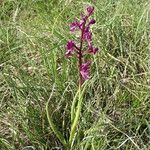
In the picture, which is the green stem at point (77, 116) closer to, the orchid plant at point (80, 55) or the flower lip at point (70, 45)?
the orchid plant at point (80, 55)

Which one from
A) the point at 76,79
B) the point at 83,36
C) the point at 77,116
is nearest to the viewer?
the point at 83,36

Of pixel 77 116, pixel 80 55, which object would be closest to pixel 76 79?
pixel 77 116

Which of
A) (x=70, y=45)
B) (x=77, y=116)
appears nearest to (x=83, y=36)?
(x=70, y=45)

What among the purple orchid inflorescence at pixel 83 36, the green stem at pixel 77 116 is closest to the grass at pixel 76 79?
the green stem at pixel 77 116

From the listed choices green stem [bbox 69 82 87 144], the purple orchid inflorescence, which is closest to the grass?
green stem [bbox 69 82 87 144]

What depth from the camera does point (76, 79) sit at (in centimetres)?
203

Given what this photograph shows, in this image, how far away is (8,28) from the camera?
2.44 metres

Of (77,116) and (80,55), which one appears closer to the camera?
(80,55)

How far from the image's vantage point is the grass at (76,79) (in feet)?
5.88

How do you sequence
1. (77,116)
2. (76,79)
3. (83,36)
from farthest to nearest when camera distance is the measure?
(76,79) < (77,116) < (83,36)

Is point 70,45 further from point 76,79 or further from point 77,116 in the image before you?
point 76,79

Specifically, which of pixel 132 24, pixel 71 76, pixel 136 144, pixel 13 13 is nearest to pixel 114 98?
pixel 71 76

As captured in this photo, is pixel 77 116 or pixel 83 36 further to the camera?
pixel 77 116

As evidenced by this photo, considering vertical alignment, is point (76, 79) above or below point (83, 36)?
below
